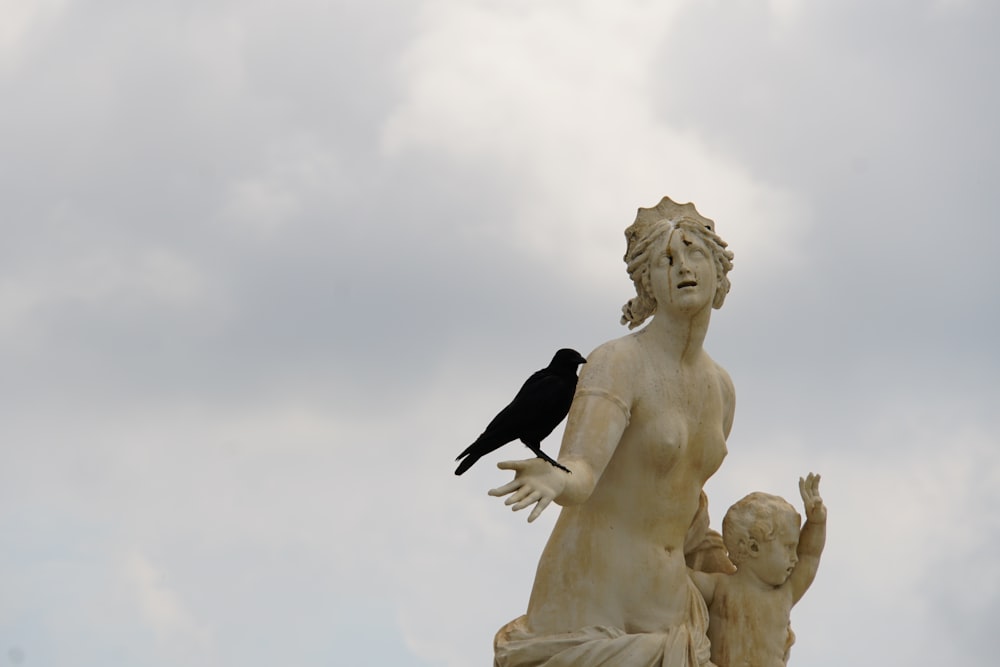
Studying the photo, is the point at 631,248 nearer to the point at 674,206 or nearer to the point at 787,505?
the point at 674,206

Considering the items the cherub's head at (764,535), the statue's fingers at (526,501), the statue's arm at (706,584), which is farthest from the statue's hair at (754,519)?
the statue's fingers at (526,501)

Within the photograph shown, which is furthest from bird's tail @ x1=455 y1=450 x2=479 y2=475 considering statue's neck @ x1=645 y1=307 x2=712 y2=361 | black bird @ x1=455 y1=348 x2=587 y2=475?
statue's neck @ x1=645 y1=307 x2=712 y2=361

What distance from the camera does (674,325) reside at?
35.2 feet

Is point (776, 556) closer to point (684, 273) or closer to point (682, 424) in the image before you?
point (682, 424)

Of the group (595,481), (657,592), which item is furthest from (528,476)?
(657,592)

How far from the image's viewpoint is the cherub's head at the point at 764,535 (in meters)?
10.9

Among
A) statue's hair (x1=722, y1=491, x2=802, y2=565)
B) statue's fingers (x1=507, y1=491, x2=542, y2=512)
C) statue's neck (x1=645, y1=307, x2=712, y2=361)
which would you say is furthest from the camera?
statue's hair (x1=722, y1=491, x2=802, y2=565)

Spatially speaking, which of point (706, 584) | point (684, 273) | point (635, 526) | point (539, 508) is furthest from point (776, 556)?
point (539, 508)

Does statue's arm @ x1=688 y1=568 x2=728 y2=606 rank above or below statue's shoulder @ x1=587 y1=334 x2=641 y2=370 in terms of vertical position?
below

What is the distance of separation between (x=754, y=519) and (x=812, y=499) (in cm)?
33

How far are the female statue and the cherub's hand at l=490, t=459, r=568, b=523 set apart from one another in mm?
545

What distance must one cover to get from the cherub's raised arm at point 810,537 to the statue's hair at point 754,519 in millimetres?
80

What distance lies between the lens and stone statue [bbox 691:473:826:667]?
10.9 metres

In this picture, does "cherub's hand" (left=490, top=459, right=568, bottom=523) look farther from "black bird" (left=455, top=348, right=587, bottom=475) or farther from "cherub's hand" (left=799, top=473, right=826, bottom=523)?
"cherub's hand" (left=799, top=473, right=826, bottom=523)
